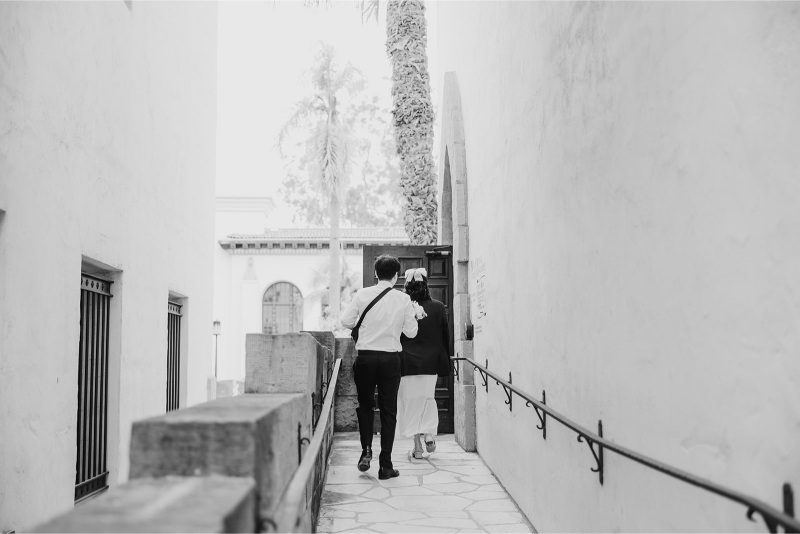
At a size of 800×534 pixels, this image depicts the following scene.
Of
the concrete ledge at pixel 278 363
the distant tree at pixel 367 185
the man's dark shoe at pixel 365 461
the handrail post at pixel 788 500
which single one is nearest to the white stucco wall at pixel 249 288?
the distant tree at pixel 367 185

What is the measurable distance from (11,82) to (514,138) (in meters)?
3.40

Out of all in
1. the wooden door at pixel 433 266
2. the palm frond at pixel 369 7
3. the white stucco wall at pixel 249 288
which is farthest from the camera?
the white stucco wall at pixel 249 288

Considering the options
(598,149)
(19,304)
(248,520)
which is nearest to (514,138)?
(598,149)

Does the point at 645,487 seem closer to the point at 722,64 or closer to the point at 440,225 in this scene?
the point at 722,64

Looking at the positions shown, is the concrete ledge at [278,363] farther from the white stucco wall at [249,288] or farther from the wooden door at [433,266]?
the white stucco wall at [249,288]

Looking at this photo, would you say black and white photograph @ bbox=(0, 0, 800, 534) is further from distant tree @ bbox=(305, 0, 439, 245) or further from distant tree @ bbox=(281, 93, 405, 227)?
distant tree @ bbox=(281, 93, 405, 227)

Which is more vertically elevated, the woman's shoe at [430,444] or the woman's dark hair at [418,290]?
the woman's dark hair at [418,290]

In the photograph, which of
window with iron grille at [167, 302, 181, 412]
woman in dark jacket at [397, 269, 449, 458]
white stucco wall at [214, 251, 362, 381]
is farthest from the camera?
white stucco wall at [214, 251, 362, 381]

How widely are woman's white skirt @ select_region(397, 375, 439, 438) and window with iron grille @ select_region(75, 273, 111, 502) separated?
2.76 meters

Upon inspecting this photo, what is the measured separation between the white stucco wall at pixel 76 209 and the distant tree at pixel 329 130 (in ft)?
48.0

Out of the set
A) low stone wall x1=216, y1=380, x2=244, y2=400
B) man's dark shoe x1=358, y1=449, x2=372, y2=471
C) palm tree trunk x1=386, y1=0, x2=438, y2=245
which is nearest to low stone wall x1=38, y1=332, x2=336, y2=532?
man's dark shoe x1=358, y1=449, x2=372, y2=471

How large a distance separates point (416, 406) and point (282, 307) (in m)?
24.8

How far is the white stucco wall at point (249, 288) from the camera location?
30.8 m

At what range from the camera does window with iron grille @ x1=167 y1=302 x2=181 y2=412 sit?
10.0m
